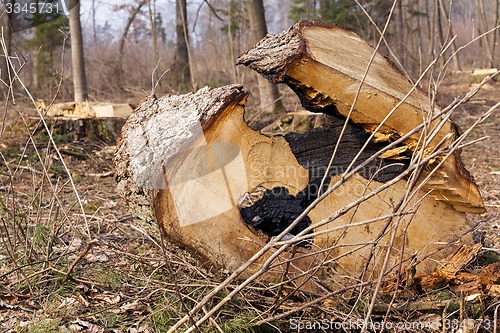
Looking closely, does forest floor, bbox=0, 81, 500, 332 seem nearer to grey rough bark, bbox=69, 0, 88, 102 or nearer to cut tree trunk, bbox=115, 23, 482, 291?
cut tree trunk, bbox=115, 23, 482, 291

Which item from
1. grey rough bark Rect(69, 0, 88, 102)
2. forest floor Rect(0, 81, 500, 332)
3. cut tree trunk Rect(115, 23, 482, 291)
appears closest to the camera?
forest floor Rect(0, 81, 500, 332)

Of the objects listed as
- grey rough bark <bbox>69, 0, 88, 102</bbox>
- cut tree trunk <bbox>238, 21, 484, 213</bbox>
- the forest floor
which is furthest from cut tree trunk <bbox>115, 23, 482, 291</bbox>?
grey rough bark <bbox>69, 0, 88, 102</bbox>

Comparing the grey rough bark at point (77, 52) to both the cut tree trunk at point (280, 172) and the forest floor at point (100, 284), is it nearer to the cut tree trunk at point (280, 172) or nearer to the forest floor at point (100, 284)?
the forest floor at point (100, 284)

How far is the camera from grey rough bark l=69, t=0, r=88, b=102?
9.36 m

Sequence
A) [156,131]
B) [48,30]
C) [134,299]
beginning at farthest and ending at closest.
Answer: [48,30], [156,131], [134,299]

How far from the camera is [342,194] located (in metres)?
2.70

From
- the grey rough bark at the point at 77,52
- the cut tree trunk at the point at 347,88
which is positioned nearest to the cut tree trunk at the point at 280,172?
the cut tree trunk at the point at 347,88

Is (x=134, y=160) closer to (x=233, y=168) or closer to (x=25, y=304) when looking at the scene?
(x=233, y=168)

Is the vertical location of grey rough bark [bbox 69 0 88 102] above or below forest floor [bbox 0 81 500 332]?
above

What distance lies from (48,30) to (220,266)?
13.3 metres

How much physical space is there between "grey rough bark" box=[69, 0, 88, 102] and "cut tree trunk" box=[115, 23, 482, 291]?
7.01 metres

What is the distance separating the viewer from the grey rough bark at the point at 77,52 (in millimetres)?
9359

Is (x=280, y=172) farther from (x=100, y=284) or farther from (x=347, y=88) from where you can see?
(x=100, y=284)

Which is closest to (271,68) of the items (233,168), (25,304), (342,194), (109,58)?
(233,168)
